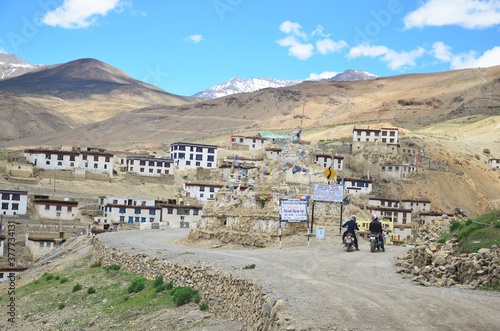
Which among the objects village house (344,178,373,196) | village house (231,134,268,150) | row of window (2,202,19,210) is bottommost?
row of window (2,202,19,210)

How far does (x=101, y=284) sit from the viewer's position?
1128 inches

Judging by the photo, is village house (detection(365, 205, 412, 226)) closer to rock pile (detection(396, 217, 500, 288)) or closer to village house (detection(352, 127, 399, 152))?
village house (detection(352, 127, 399, 152))

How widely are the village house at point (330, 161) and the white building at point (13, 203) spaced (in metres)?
35.7

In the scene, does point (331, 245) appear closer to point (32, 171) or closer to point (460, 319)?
point (460, 319)

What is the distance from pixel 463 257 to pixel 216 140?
462 ft

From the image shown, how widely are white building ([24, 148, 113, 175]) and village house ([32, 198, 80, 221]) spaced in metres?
18.7

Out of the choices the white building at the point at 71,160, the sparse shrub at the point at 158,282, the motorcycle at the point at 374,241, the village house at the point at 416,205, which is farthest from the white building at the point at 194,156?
the sparse shrub at the point at 158,282

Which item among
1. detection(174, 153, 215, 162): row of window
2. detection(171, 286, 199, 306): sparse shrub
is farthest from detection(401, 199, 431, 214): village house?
detection(171, 286, 199, 306): sparse shrub

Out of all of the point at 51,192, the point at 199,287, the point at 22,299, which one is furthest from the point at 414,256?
the point at 51,192

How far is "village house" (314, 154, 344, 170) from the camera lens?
92375 millimetres

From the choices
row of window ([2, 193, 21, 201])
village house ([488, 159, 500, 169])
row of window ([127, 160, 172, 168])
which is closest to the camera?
row of window ([2, 193, 21, 201])

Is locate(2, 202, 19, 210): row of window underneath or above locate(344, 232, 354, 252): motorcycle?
underneath

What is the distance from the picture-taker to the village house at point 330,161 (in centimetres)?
9238

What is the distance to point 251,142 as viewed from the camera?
125 metres
